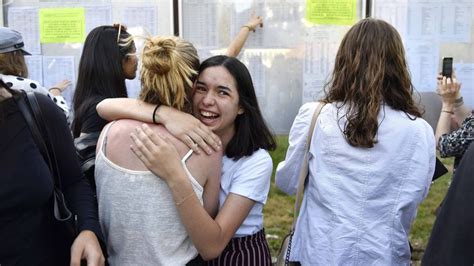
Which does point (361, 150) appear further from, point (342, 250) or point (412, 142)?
point (342, 250)

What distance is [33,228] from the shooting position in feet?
5.09

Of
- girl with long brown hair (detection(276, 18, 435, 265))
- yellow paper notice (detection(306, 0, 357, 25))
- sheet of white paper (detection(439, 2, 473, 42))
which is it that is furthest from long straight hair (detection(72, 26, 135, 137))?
sheet of white paper (detection(439, 2, 473, 42))

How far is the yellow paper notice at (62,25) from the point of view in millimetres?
3482

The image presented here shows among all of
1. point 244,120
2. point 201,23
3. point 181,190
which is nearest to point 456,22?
point 201,23

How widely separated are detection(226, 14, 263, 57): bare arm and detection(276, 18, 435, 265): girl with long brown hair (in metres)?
1.38

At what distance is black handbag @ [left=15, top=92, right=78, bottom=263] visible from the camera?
5.18 ft

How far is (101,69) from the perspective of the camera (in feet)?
8.65

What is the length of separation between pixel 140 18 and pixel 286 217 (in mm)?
2244

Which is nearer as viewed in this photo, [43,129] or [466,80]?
[43,129]

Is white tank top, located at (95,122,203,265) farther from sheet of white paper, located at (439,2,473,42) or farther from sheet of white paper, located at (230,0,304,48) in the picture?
sheet of white paper, located at (439,2,473,42)

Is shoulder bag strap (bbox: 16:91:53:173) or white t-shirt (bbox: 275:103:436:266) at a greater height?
shoulder bag strap (bbox: 16:91:53:173)

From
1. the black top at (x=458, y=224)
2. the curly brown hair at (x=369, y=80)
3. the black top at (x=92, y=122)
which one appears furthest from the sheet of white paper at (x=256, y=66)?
the black top at (x=458, y=224)

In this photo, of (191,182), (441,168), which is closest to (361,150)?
(441,168)

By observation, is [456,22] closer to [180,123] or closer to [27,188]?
[180,123]
